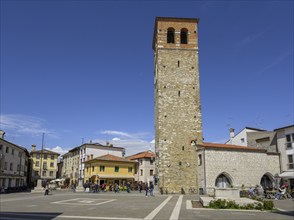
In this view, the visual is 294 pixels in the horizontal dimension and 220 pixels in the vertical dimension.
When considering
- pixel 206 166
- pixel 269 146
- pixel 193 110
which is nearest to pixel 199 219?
pixel 206 166

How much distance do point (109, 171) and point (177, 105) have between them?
1931 centimetres

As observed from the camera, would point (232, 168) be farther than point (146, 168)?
No

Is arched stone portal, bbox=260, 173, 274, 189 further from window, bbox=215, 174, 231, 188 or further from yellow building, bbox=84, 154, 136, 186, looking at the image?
yellow building, bbox=84, 154, 136, 186

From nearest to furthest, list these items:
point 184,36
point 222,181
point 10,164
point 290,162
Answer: point 222,181 < point 290,162 < point 184,36 < point 10,164

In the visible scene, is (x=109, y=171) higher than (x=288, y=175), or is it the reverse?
(x=288, y=175)

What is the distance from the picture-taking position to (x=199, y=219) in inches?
428

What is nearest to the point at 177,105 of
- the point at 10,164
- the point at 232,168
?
the point at 232,168

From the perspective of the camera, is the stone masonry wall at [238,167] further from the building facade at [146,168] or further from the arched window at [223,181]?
the building facade at [146,168]

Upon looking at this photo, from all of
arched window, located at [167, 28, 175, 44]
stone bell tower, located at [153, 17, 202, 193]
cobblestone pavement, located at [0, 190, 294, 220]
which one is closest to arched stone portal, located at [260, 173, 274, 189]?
stone bell tower, located at [153, 17, 202, 193]

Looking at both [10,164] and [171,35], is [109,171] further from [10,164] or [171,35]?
[171,35]

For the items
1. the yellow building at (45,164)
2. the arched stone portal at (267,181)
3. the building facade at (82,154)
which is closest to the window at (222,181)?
the arched stone portal at (267,181)

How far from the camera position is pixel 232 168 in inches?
1162

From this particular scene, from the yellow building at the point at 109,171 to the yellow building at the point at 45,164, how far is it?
26.4 metres

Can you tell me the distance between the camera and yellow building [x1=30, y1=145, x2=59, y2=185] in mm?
69812
